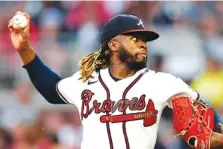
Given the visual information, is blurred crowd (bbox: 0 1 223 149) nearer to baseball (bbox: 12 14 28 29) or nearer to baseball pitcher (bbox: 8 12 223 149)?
baseball pitcher (bbox: 8 12 223 149)

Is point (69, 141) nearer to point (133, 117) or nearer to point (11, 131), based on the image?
point (11, 131)

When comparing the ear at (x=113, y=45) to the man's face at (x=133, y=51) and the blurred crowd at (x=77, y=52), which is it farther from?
the blurred crowd at (x=77, y=52)

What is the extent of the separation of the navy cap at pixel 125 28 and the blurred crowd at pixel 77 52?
368 cm

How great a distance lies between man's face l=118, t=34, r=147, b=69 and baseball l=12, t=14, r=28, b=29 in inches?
29.8

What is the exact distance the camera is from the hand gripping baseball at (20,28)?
6777 millimetres

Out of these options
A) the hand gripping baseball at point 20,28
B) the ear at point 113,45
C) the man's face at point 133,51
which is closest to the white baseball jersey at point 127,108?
the man's face at point 133,51

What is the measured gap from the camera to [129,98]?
6684mm

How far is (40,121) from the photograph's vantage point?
1148 centimetres

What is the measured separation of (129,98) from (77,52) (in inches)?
225

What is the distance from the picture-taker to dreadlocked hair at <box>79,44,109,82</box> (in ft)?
22.7

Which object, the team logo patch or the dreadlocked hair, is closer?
the team logo patch

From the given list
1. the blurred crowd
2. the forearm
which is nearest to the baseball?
the forearm

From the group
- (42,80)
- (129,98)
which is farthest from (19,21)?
(129,98)

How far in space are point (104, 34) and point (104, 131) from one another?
2.50 ft
